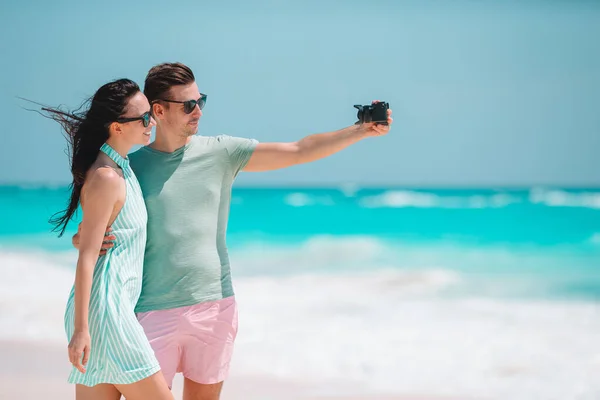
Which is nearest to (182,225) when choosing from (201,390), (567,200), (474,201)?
(201,390)

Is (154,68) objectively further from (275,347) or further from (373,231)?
(373,231)

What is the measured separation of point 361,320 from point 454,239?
39.2 ft

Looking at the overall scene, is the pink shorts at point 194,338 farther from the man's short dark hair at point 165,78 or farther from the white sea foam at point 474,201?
the white sea foam at point 474,201

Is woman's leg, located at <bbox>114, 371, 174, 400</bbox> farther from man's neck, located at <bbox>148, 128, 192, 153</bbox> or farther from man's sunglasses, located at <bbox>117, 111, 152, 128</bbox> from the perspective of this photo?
man's neck, located at <bbox>148, 128, 192, 153</bbox>

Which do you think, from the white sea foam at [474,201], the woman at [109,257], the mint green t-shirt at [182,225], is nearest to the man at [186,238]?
the mint green t-shirt at [182,225]

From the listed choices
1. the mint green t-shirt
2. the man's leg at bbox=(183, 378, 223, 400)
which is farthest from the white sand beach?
the mint green t-shirt

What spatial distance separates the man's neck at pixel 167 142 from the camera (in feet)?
10.2

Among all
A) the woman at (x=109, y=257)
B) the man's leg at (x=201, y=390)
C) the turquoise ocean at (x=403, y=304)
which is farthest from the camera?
the turquoise ocean at (x=403, y=304)

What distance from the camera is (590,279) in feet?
39.6

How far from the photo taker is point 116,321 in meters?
2.52

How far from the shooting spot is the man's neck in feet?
10.2

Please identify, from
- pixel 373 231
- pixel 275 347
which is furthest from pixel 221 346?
pixel 373 231

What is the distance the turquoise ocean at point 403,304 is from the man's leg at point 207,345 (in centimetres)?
266

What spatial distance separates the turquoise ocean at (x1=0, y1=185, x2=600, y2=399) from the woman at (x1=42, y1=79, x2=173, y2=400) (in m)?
3.31
